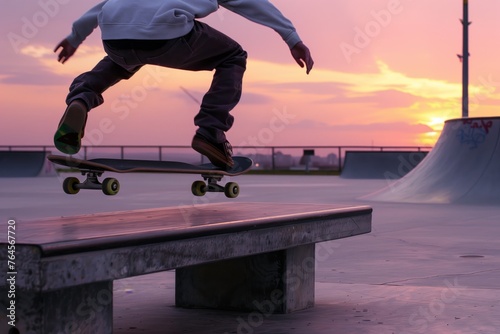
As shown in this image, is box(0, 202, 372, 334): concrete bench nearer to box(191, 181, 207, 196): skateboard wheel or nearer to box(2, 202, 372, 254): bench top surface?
box(2, 202, 372, 254): bench top surface

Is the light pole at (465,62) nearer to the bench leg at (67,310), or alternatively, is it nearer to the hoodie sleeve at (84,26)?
the hoodie sleeve at (84,26)

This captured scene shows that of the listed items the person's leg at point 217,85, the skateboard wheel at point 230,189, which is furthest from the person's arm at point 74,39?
the skateboard wheel at point 230,189

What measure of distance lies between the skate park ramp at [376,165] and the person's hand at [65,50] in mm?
24230

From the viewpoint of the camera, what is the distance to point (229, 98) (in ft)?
18.4

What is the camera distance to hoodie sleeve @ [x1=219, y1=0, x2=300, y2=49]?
5.35m

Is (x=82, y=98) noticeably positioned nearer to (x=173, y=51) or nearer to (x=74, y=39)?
(x=74, y=39)

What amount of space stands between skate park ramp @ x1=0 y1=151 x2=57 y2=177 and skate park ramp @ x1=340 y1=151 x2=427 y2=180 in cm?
1078

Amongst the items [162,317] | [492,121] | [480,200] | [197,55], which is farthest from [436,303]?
[492,121]

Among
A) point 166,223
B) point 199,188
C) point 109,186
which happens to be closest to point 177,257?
point 166,223

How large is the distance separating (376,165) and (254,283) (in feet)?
81.7

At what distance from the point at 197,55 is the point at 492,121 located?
11.4 meters

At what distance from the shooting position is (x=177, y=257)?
372 cm

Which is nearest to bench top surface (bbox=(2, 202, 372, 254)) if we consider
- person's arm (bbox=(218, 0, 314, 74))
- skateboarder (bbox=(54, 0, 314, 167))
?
skateboarder (bbox=(54, 0, 314, 167))

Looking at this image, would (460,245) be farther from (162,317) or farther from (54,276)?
(54,276)
